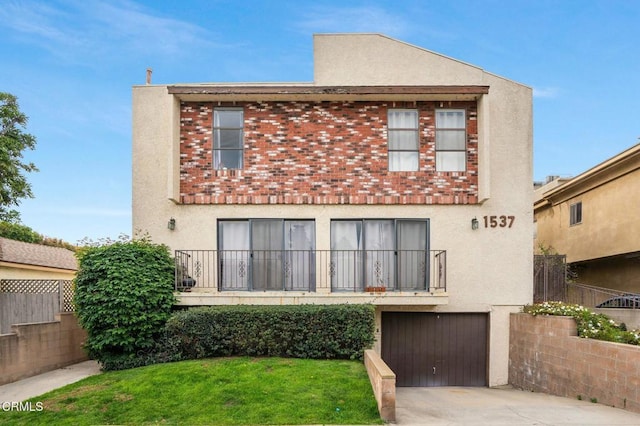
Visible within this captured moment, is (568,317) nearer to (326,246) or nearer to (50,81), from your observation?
(326,246)

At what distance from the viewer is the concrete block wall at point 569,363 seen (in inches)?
297

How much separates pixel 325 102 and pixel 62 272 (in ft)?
43.3

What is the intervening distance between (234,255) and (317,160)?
3138mm

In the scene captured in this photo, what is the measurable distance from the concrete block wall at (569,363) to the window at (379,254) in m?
2.62

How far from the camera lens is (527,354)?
33.0 ft

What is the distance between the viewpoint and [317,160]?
10.9 metres

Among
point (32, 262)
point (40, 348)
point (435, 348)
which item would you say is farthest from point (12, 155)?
point (435, 348)

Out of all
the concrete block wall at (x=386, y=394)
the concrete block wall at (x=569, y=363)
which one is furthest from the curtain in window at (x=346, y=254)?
the concrete block wall at (x=569, y=363)

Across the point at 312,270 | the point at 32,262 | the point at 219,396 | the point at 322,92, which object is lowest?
the point at 219,396

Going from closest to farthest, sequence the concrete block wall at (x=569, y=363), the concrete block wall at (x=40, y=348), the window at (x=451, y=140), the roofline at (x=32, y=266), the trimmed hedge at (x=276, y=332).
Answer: the concrete block wall at (x=569, y=363) → the concrete block wall at (x=40, y=348) → the trimmed hedge at (x=276, y=332) → the window at (x=451, y=140) → the roofline at (x=32, y=266)

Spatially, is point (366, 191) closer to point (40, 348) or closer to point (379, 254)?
point (379, 254)

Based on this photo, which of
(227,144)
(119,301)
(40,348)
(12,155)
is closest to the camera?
(119,301)

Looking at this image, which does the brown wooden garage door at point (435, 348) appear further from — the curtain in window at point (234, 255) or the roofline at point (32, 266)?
the roofline at point (32, 266)

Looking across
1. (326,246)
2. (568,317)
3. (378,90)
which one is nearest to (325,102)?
(378,90)
